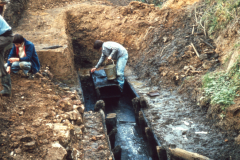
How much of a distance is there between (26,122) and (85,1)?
967 centimetres

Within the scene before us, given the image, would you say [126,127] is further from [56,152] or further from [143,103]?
[56,152]

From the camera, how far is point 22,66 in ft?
16.7

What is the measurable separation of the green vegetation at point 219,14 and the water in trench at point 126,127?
3452 millimetres

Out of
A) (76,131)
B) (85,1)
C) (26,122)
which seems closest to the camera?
(26,122)

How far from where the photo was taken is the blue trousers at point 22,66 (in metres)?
5.08

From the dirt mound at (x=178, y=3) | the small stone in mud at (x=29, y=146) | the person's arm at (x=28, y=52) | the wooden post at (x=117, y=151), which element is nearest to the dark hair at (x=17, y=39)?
the person's arm at (x=28, y=52)

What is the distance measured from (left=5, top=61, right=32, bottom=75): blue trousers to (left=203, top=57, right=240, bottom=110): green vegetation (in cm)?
412

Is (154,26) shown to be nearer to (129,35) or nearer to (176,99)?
(129,35)

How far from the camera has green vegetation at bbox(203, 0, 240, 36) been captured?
6.74 metres

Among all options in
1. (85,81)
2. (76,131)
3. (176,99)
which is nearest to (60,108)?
(76,131)

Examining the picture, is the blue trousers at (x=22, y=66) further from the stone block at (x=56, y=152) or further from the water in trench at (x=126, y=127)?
the water in trench at (x=126, y=127)

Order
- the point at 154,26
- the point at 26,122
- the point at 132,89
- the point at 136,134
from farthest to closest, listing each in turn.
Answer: the point at 154,26, the point at 132,89, the point at 136,134, the point at 26,122

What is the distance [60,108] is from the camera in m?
4.71

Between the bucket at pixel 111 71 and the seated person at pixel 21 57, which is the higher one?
the seated person at pixel 21 57
